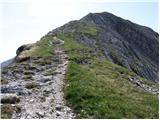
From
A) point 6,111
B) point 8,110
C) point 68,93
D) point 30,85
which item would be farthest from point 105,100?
point 30,85

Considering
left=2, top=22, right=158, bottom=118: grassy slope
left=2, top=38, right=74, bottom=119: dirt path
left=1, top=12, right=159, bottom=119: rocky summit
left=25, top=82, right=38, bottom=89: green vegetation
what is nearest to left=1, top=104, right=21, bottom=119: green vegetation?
left=1, top=12, right=159, bottom=119: rocky summit

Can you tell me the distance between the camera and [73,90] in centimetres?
3541

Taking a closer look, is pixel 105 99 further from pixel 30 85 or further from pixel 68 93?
pixel 30 85

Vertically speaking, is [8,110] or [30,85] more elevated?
[30,85]

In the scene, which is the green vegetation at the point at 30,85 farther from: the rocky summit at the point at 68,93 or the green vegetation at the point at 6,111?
the green vegetation at the point at 6,111

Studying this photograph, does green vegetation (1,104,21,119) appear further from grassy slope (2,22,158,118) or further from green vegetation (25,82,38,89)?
green vegetation (25,82,38,89)

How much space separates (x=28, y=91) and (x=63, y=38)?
67.6 metres

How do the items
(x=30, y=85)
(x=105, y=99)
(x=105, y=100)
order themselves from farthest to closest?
(x=30, y=85) < (x=105, y=99) < (x=105, y=100)

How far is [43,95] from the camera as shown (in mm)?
35469

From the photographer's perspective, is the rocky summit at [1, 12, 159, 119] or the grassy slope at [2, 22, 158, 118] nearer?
the grassy slope at [2, 22, 158, 118]

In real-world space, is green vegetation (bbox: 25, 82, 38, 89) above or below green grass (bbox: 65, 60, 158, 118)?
above

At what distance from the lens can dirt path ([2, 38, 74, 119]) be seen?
28197 mm

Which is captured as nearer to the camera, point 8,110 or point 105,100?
point 8,110

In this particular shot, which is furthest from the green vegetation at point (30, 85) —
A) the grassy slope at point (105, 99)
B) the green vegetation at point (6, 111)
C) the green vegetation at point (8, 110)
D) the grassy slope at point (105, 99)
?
the green vegetation at point (6, 111)
